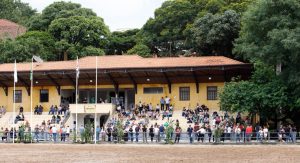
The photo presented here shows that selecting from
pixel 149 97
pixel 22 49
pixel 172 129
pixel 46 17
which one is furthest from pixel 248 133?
Answer: pixel 46 17

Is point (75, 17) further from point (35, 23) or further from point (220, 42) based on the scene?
point (220, 42)

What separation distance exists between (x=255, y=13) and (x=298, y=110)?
7.60 meters

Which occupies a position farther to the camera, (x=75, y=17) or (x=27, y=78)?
(x=75, y=17)

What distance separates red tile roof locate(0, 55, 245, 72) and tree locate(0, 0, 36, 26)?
1773 inches

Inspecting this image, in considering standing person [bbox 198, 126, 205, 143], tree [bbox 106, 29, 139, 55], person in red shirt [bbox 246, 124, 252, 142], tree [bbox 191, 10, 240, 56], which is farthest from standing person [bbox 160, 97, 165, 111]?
tree [bbox 106, 29, 139, 55]

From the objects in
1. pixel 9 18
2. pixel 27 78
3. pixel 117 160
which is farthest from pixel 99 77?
pixel 9 18

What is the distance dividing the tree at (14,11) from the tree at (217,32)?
45.0m

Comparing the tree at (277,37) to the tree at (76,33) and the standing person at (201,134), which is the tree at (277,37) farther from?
the tree at (76,33)

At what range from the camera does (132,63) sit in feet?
183

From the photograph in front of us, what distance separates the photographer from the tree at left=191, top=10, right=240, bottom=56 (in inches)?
2477

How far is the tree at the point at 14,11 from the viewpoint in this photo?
104 metres

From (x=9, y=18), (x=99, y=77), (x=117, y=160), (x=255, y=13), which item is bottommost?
(x=117, y=160)

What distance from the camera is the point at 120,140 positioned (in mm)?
42125

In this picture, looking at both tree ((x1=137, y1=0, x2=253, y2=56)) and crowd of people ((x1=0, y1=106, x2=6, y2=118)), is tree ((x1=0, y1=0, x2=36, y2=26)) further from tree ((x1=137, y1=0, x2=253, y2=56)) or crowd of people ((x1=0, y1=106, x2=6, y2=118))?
crowd of people ((x1=0, y1=106, x2=6, y2=118))
